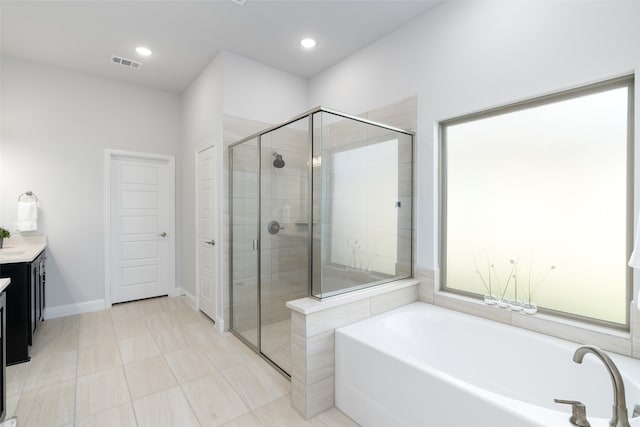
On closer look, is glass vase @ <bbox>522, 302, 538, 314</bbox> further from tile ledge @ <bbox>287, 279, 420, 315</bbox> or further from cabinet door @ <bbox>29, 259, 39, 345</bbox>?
cabinet door @ <bbox>29, 259, 39, 345</bbox>

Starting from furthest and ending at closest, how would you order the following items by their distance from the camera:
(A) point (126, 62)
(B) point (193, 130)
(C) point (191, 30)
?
(B) point (193, 130)
(A) point (126, 62)
(C) point (191, 30)

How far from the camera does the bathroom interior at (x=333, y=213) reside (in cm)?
175

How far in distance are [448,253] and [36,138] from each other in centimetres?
447

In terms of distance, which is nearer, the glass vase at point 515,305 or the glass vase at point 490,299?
the glass vase at point 515,305

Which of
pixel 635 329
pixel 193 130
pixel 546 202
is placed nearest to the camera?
pixel 635 329

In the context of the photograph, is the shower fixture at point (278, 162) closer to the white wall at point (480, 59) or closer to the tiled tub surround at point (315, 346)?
the white wall at point (480, 59)

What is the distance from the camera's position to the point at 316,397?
1.92 m

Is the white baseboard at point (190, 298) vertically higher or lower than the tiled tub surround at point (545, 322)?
lower

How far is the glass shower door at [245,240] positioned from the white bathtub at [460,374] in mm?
1232

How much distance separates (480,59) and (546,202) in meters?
1.12

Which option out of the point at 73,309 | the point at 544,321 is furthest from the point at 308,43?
the point at 73,309

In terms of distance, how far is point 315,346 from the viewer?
1.91m

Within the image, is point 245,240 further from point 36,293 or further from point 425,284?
point 36,293

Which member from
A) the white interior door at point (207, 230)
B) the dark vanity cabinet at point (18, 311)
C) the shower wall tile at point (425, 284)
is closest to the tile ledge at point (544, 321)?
the shower wall tile at point (425, 284)
